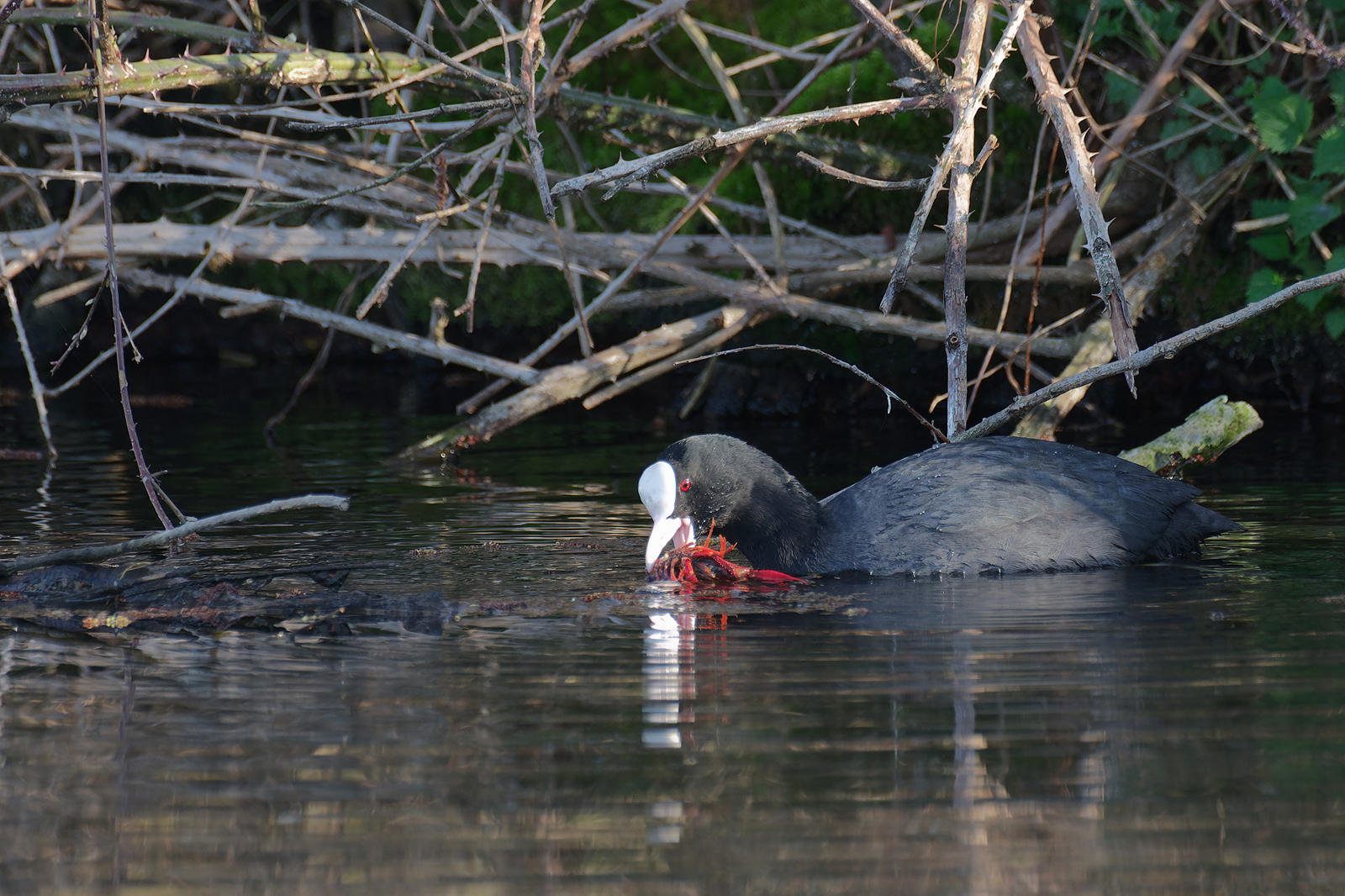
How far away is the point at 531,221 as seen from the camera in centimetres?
822

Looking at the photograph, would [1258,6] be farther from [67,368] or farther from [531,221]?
[67,368]

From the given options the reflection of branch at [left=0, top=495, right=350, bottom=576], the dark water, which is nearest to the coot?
the dark water

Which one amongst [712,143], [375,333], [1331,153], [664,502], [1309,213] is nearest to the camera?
[712,143]

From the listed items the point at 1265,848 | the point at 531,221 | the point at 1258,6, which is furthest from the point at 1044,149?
the point at 1265,848

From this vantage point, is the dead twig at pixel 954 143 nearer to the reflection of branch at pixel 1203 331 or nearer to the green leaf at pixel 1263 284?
the reflection of branch at pixel 1203 331

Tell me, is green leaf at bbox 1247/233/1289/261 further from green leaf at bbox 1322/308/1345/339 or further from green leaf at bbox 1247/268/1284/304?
green leaf at bbox 1322/308/1345/339

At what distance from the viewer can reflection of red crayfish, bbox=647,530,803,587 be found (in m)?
5.37

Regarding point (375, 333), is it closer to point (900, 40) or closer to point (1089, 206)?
point (900, 40)

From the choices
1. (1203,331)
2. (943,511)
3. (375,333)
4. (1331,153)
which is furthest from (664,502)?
(1331,153)

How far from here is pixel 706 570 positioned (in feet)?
18.8

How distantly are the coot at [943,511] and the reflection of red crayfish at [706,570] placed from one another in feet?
0.20

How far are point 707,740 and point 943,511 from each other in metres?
2.39

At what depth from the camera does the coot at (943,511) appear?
5.48 metres

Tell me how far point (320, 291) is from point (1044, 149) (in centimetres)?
626
